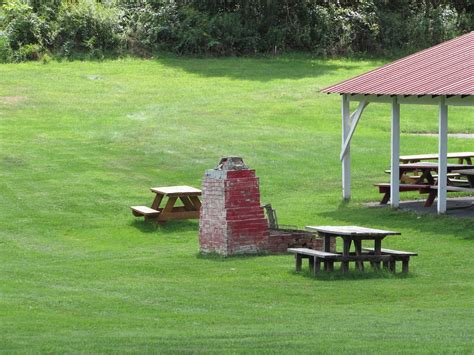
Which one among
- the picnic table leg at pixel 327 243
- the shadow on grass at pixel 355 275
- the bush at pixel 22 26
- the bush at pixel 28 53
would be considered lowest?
the shadow on grass at pixel 355 275

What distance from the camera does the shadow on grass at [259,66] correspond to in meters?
40.6

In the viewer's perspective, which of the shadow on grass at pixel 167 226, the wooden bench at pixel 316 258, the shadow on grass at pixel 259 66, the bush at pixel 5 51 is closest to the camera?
the wooden bench at pixel 316 258

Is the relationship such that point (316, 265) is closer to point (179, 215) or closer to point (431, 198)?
point (179, 215)

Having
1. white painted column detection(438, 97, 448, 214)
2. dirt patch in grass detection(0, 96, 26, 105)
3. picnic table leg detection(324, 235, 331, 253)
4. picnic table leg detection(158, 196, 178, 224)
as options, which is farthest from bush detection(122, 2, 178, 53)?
picnic table leg detection(324, 235, 331, 253)

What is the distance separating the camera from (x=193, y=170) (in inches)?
1067

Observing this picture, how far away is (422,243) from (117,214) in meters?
6.37

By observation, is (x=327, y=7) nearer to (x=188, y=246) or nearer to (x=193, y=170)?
(x=193, y=170)

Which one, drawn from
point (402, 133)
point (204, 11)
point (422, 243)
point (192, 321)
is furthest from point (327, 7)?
point (192, 321)

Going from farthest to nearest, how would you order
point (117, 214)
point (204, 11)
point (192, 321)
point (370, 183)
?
point (204, 11) → point (370, 183) → point (117, 214) → point (192, 321)

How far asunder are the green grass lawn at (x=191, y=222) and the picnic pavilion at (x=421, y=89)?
0.84 meters

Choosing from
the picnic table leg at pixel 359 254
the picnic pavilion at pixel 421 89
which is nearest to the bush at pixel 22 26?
the picnic pavilion at pixel 421 89

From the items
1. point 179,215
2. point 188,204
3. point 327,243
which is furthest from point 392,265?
point 188,204

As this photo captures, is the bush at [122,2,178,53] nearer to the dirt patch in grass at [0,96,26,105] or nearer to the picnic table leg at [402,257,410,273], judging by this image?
the dirt patch in grass at [0,96,26,105]

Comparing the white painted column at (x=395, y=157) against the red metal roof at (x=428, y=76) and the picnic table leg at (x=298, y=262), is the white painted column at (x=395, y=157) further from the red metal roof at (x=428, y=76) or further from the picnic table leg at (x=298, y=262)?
the picnic table leg at (x=298, y=262)
